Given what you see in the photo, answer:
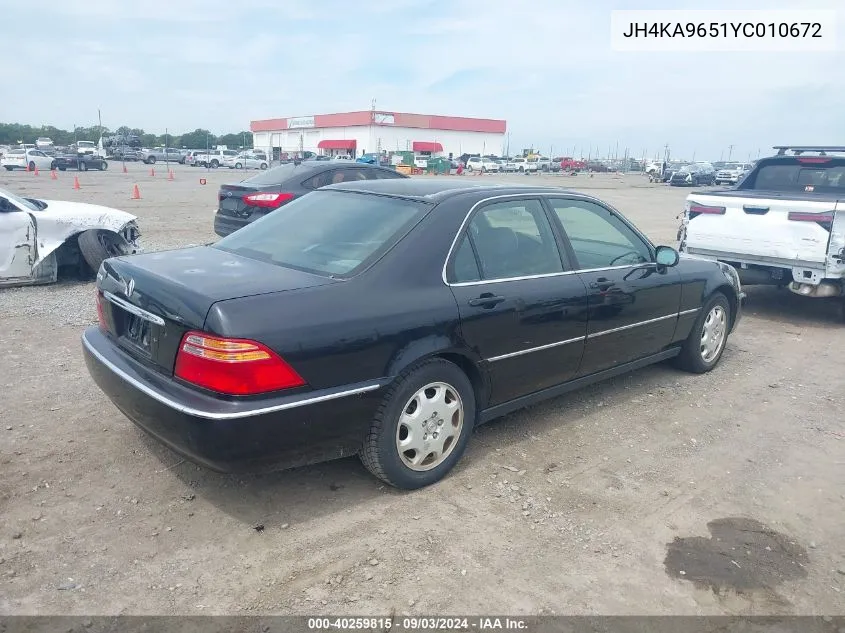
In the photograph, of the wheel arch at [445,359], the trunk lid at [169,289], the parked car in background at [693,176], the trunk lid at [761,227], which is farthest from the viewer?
the parked car in background at [693,176]

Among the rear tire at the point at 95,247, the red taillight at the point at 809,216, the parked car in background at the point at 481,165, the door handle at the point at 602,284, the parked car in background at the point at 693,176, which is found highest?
the parked car in background at the point at 481,165

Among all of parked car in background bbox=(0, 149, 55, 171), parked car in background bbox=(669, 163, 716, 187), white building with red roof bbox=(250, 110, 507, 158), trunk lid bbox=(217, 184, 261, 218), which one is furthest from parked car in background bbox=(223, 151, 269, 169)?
trunk lid bbox=(217, 184, 261, 218)

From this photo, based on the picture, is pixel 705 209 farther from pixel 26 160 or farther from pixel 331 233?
pixel 26 160

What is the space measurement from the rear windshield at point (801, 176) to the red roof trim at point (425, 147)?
6694cm

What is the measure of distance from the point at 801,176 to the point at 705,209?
68.5 inches

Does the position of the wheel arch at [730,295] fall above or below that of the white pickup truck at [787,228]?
below

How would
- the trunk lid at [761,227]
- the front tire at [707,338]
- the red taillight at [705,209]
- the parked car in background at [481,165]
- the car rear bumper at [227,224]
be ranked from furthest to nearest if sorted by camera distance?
1. the parked car in background at [481,165]
2. the car rear bumper at [227,224]
3. the red taillight at [705,209]
4. the trunk lid at [761,227]
5. the front tire at [707,338]

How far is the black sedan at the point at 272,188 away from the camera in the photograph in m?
9.67

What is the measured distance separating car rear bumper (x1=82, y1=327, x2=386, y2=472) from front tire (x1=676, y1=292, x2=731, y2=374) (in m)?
3.26

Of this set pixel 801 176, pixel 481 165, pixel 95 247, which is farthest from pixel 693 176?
pixel 95 247

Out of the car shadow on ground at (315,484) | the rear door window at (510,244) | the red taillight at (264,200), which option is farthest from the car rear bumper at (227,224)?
the rear door window at (510,244)

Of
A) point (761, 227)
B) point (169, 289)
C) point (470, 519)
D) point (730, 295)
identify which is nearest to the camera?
point (169, 289)

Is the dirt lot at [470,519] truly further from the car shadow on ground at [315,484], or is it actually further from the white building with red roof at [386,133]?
the white building with red roof at [386,133]

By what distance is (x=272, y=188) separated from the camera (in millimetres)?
9805
